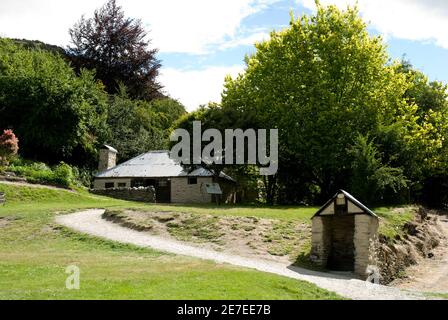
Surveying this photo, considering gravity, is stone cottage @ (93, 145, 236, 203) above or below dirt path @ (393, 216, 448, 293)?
above

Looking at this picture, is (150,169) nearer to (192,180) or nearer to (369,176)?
(192,180)

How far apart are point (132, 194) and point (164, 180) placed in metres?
2.77

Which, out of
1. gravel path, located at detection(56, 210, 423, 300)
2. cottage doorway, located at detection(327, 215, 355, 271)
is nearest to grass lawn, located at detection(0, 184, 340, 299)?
gravel path, located at detection(56, 210, 423, 300)

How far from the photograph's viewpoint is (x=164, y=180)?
3803 centimetres

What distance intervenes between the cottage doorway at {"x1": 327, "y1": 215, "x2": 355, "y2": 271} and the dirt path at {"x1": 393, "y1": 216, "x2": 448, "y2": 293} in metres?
1.99

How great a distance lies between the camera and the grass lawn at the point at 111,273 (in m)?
10.8

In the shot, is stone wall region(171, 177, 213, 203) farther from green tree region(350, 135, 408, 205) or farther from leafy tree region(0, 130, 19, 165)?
leafy tree region(0, 130, 19, 165)

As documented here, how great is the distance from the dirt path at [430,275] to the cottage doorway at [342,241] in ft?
6.54

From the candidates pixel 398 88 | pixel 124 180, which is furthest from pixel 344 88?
pixel 124 180

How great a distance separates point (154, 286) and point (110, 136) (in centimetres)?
3756

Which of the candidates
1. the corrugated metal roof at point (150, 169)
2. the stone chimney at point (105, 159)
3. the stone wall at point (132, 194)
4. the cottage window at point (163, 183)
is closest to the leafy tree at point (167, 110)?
the stone chimney at point (105, 159)

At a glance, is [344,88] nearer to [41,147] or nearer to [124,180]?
[124,180]

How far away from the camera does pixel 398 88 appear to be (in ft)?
112

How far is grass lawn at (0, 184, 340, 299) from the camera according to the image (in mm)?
10844
